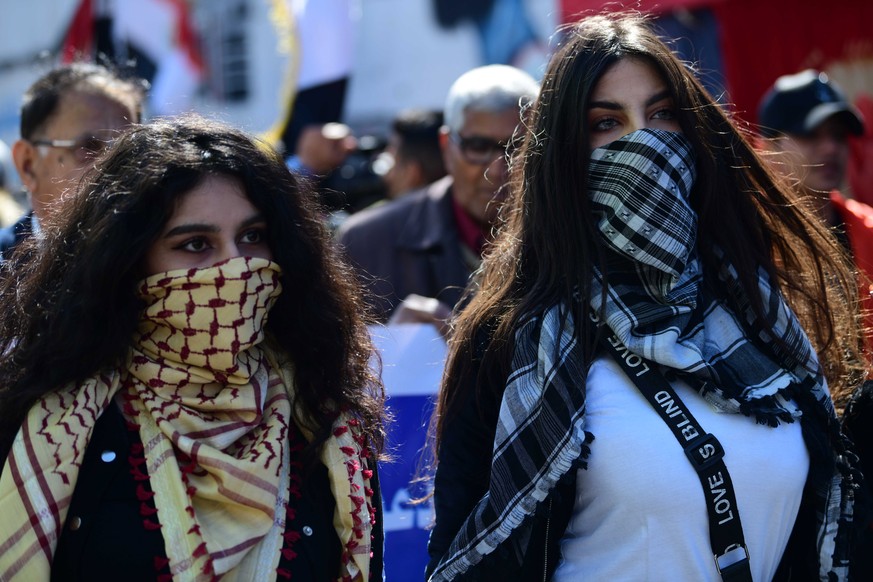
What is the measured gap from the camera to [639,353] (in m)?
2.15

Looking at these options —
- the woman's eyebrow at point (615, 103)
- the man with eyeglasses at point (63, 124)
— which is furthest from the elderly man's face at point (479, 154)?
the woman's eyebrow at point (615, 103)

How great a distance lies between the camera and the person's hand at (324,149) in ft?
17.2

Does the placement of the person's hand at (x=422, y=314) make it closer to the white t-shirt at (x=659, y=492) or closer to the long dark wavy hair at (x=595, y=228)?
the long dark wavy hair at (x=595, y=228)

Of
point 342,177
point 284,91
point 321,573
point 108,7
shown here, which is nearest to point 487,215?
point 321,573

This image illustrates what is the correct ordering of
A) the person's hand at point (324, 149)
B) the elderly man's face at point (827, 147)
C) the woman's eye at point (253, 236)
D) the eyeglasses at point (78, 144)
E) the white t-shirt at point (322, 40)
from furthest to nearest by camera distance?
the white t-shirt at point (322, 40)
the person's hand at point (324, 149)
the elderly man's face at point (827, 147)
the eyeglasses at point (78, 144)
the woman's eye at point (253, 236)

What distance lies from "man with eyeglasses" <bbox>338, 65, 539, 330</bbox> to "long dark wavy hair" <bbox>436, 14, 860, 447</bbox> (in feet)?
3.55

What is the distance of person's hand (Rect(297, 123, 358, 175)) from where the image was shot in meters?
5.25

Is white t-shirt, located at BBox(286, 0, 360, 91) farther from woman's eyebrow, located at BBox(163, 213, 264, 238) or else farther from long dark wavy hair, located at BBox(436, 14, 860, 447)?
woman's eyebrow, located at BBox(163, 213, 264, 238)

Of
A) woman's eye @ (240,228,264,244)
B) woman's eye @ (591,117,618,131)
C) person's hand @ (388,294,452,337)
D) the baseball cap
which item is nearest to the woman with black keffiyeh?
woman's eye @ (591,117,618,131)

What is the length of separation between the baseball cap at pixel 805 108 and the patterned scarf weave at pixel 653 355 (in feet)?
6.80

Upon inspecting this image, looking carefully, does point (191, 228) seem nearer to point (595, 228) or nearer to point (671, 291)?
point (595, 228)

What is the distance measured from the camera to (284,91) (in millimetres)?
5922

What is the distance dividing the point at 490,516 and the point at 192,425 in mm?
608

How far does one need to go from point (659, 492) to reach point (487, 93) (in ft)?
6.49
